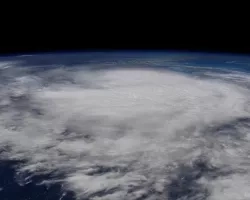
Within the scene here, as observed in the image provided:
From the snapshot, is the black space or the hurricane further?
the black space

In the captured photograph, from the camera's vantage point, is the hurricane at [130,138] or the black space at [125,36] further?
the black space at [125,36]

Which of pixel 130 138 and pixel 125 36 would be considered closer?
pixel 130 138

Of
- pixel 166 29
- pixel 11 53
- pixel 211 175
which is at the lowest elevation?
pixel 211 175

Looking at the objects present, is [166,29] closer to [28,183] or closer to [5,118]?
[5,118]

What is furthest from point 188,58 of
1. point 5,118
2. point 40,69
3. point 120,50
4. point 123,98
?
point 5,118

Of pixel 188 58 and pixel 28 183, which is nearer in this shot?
pixel 28 183

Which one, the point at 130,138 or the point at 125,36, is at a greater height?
the point at 125,36

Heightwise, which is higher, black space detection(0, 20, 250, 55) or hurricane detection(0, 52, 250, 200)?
black space detection(0, 20, 250, 55)

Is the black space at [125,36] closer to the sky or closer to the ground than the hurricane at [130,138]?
closer to the sky
